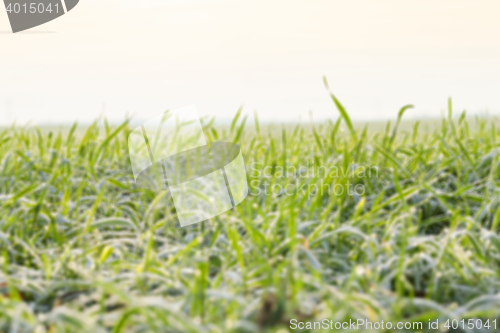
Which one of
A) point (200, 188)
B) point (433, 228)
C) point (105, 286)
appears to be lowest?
point (433, 228)

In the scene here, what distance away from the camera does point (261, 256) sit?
1.31 meters

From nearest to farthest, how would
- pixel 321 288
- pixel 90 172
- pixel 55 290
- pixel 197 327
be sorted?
pixel 197 327 → pixel 321 288 → pixel 55 290 → pixel 90 172

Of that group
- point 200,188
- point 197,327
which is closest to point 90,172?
point 200,188

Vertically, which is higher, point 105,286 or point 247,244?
point 105,286

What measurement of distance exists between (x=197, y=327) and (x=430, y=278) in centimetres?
66

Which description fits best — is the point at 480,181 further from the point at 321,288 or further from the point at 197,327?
the point at 197,327

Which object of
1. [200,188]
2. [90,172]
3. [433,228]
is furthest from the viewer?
[90,172]

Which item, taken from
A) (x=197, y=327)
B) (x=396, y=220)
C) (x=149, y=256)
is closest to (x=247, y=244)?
(x=149, y=256)

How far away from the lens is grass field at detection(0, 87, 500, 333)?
3.32 ft

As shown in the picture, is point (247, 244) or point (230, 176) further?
point (230, 176)

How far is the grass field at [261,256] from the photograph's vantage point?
3.32 feet

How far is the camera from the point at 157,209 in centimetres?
182

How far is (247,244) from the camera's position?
1.46 m

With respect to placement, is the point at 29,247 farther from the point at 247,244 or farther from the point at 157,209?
the point at 247,244
